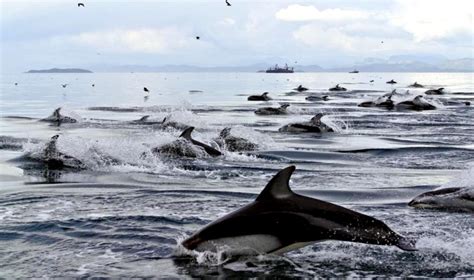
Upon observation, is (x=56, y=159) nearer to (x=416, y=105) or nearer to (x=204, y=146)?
(x=204, y=146)

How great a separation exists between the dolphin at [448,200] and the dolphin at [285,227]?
3.95 m

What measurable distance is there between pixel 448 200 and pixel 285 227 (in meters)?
4.91

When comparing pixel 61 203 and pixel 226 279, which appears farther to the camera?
pixel 61 203

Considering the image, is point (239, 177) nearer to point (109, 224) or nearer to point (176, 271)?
point (109, 224)

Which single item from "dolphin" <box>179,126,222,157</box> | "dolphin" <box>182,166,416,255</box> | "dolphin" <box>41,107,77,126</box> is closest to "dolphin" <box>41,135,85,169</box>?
"dolphin" <box>179,126,222,157</box>

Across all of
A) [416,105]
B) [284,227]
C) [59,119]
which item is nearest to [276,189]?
[284,227]

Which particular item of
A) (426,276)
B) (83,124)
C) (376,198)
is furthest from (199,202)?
(83,124)

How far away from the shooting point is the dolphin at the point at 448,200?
12.4 metres

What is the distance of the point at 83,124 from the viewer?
33.2 meters

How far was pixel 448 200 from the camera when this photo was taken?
1255 cm

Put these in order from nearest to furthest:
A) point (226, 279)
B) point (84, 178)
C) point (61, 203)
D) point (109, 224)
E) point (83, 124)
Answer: point (226, 279), point (109, 224), point (61, 203), point (84, 178), point (83, 124)

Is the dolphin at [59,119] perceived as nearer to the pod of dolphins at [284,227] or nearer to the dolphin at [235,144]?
the dolphin at [235,144]

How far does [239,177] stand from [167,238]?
6.48 meters

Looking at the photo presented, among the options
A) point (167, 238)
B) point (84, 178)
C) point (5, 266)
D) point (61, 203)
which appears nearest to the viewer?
point (5, 266)
